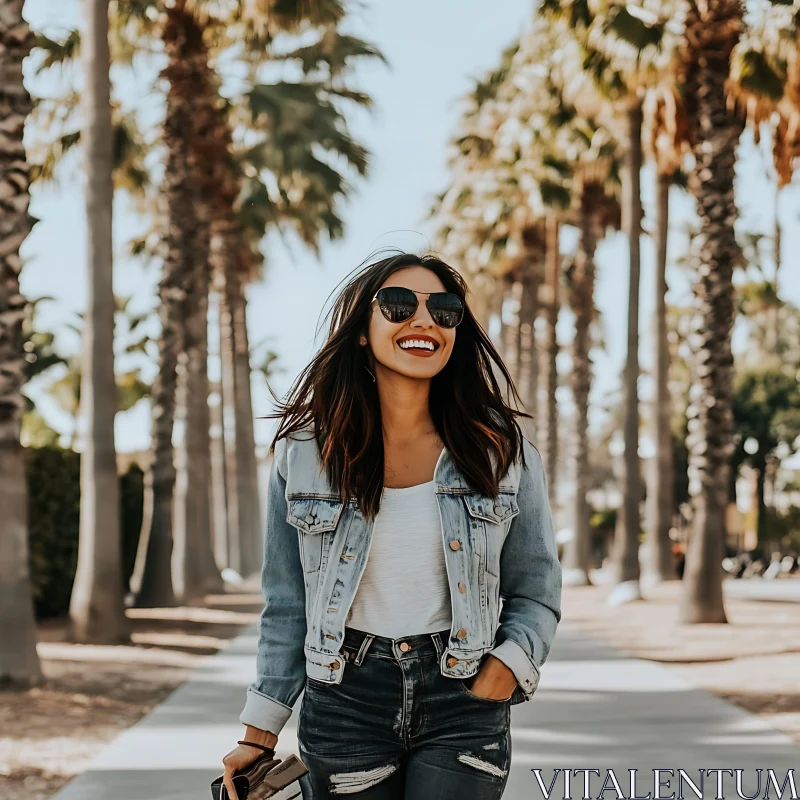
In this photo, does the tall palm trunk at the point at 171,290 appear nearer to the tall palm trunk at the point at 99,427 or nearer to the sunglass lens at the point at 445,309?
the tall palm trunk at the point at 99,427

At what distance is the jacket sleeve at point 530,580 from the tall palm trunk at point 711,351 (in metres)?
13.5

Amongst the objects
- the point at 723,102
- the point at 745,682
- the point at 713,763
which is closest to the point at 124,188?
the point at 723,102

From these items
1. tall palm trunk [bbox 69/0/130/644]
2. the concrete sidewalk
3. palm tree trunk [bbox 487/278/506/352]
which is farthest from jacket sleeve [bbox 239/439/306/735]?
palm tree trunk [bbox 487/278/506/352]

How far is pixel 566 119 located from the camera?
26312 millimetres

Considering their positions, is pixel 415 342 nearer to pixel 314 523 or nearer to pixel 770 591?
pixel 314 523

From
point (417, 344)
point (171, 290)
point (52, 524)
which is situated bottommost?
point (52, 524)

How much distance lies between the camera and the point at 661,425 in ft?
77.3

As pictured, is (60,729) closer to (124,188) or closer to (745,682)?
(745,682)

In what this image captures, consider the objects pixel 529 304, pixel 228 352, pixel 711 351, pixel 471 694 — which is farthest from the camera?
pixel 529 304

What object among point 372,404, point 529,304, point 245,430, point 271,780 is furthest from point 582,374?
point 271,780

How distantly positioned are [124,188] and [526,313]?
55.6ft

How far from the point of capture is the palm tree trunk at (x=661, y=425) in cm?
2288

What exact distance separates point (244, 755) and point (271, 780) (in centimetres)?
12

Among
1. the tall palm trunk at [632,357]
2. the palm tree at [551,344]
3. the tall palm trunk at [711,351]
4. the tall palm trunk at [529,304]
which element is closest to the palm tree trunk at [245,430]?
the tall palm trunk at [529,304]
